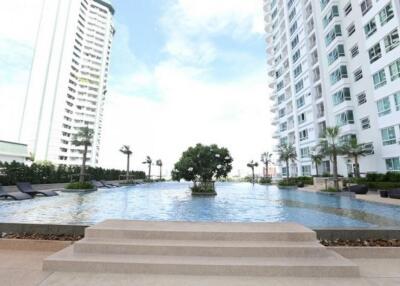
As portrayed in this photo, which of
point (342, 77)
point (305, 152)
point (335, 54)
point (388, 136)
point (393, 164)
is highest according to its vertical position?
point (335, 54)

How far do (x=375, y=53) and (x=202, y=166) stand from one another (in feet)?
79.0

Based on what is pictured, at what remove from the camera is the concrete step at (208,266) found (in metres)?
4.03

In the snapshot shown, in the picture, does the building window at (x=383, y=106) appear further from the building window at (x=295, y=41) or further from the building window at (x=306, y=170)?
the building window at (x=295, y=41)

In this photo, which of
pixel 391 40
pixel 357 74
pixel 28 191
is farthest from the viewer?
pixel 357 74

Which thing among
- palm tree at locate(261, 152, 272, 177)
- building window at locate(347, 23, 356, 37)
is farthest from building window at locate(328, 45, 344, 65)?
palm tree at locate(261, 152, 272, 177)

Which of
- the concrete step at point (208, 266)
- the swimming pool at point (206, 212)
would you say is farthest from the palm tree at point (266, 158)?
the concrete step at point (208, 266)

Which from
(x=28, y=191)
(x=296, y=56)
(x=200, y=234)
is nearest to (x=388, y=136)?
(x=296, y=56)

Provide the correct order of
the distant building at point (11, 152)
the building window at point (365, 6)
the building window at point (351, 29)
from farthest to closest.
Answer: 1. the distant building at point (11, 152)
2. the building window at point (351, 29)
3. the building window at point (365, 6)

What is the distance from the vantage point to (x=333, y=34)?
3547cm

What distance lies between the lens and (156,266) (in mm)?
4105

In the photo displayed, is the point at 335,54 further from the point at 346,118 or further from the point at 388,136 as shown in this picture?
the point at 388,136

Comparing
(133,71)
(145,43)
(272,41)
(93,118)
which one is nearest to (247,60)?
(145,43)

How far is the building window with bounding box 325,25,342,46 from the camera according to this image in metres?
34.8

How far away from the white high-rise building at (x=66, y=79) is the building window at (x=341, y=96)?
76.1 metres
